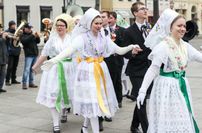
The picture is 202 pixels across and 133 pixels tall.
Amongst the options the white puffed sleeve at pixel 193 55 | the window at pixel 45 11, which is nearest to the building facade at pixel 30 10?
the window at pixel 45 11

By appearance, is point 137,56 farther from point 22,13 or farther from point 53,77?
point 22,13

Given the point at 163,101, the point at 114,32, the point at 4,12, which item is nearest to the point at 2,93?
the point at 114,32

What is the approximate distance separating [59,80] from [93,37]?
104 cm

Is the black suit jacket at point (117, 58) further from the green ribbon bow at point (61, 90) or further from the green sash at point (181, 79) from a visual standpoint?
the green sash at point (181, 79)

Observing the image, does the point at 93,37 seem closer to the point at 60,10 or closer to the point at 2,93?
the point at 2,93

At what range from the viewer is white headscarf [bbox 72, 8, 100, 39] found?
6152 mm

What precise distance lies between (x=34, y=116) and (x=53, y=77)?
162cm

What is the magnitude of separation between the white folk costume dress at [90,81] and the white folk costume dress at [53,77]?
2.35ft

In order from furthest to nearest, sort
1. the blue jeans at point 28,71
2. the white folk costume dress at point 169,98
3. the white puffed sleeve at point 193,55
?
the blue jeans at point 28,71 → the white puffed sleeve at point 193,55 → the white folk costume dress at point 169,98

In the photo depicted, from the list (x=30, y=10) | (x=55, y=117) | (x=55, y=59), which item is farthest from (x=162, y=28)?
(x=30, y=10)

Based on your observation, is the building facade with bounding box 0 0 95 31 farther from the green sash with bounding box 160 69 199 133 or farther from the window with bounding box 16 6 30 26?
the green sash with bounding box 160 69 199 133

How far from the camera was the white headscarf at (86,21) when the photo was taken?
6152 millimetres

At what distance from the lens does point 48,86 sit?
22.5 feet

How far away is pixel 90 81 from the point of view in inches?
241
